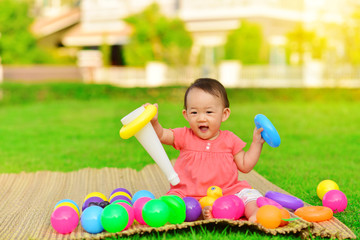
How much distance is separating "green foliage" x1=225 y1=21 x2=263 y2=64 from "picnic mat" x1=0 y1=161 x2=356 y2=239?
12.1 metres

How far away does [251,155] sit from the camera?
345 centimetres

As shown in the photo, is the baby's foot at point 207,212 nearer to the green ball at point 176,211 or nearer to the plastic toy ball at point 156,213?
the green ball at point 176,211

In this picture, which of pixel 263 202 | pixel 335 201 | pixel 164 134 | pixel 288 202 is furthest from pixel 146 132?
pixel 335 201

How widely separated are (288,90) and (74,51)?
13.8 meters

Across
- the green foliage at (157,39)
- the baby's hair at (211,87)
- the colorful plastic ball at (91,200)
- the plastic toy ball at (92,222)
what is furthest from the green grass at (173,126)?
the green foliage at (157,39)

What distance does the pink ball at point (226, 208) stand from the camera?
300cm

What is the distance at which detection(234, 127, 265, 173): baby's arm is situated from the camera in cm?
338

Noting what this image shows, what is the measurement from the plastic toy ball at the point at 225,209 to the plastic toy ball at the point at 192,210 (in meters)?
0.10

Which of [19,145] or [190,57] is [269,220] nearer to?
[19,145]

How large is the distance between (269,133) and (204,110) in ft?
1.55

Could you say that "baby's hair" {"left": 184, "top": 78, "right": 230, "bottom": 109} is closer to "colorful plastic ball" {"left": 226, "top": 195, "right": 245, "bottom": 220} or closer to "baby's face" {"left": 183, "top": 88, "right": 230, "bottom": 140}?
"baby's face" {"left": 183, "top": 88, "right": 230, "bottom": 140}

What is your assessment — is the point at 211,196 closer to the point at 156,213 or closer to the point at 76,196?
the point at 156,213

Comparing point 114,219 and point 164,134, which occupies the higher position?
point 164,134

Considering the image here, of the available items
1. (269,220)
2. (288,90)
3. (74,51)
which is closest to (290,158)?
(269,220)
